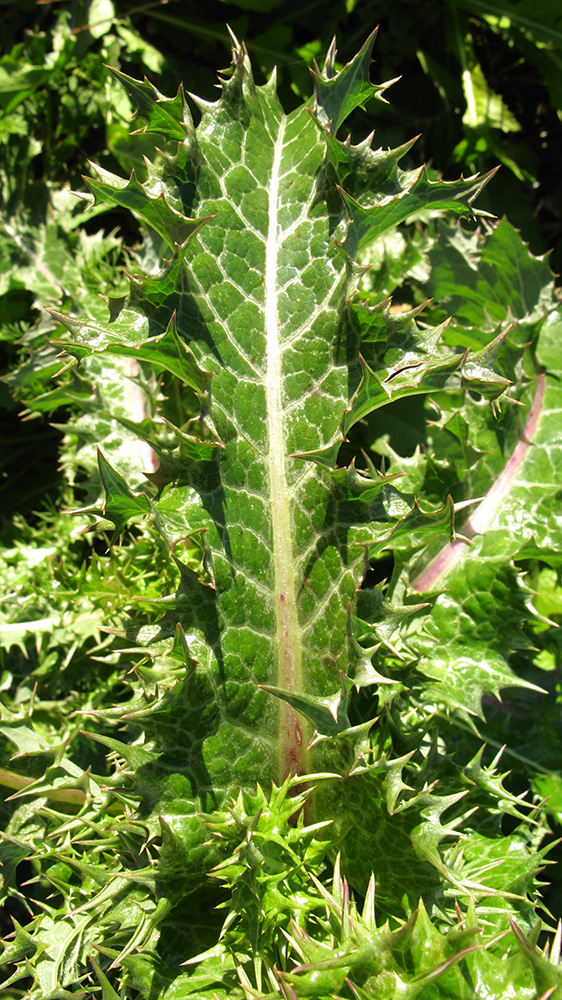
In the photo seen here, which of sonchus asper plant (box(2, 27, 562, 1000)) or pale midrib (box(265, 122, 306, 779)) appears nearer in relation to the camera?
sonchus asper plant (box(2, 27, 562, 1000))

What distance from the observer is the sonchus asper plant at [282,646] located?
191cm

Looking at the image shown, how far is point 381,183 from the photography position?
2125 millimetres

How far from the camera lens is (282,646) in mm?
2158

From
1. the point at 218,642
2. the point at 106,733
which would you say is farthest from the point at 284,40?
the point at 106,733

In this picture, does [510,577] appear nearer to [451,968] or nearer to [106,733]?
[451,968]

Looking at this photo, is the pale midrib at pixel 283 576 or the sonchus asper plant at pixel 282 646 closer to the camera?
the sonchus asper plant at pixel 282 646

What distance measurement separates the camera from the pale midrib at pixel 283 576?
2.16 metres

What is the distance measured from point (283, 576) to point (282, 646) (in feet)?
0.68

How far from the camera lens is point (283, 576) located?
2162mm

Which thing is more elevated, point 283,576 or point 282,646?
point 283,576

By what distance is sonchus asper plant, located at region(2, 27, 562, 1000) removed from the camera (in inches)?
75.1

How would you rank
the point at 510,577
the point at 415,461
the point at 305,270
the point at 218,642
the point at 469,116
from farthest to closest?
the point at 469,116 < the point at 415,461 < the point at 510,577 < the point at 305,270 < the point at 218,642

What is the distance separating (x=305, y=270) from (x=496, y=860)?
77.4 inches

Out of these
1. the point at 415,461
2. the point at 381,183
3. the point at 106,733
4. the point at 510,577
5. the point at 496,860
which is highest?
the point at 381,183
